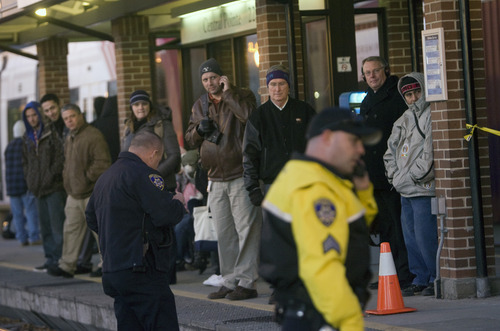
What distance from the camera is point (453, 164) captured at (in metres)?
8.96

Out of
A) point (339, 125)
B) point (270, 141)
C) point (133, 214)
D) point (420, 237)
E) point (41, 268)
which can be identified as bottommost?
point (41, 268)

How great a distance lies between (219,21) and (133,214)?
23.6 ft

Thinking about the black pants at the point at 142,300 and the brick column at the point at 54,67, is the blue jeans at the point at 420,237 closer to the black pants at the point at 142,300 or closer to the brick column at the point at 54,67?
the black pants at the point at 142,300

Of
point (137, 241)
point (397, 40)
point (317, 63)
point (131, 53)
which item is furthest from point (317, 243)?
point (131, 53)

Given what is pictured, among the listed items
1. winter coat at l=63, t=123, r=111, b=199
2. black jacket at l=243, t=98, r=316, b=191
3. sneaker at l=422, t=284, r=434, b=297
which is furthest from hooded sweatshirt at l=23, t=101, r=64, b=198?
sneaker at l=422, t=284, r=434, b=297

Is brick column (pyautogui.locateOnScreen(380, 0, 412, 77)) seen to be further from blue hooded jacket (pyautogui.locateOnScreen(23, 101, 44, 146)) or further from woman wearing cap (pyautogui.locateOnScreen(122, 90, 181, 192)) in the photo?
blue hooded jacket (pyautogui.locateOnScreen(23, 101, 44, 146))

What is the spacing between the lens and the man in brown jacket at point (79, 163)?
40.6 feet

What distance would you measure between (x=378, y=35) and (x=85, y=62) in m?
10.3

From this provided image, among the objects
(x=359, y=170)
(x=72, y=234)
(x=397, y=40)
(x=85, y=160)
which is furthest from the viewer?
(x=72, y=234)

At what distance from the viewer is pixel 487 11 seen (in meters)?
13.4

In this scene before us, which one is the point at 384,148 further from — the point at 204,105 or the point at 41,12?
the point at 41,12

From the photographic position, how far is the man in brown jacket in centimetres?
1238

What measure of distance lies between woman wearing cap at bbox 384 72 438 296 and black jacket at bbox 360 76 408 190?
34 centimetres

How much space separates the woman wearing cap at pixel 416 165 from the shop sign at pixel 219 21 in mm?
4017
